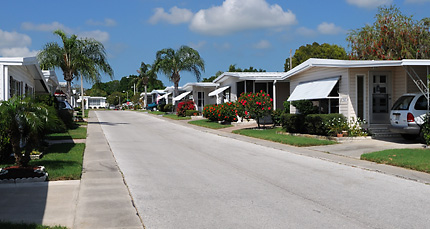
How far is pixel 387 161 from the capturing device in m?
11.1

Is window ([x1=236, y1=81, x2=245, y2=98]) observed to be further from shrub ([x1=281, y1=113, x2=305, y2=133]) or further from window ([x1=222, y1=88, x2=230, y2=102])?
shrub ([x1=281, y1=113, x2=305, y2=133])

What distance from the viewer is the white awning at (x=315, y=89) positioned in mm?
17375

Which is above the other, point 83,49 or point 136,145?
point 83,49

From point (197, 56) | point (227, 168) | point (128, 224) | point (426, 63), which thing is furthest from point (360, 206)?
point (197, 56)

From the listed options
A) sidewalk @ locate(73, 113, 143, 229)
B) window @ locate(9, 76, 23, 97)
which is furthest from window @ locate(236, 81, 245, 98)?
sidewalk @ locate(73, 113, 143, 229)

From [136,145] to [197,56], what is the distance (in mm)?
26841

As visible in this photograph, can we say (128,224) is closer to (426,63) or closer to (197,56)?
(426,63)

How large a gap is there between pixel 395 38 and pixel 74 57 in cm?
2429

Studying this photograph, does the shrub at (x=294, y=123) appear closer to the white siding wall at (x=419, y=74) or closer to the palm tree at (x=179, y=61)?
the white siding wall at (x=419, y=74)

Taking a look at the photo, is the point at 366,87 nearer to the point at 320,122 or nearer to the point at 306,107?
the point at 320,122

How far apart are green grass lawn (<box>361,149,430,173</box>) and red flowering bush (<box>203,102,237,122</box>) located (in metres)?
13.7

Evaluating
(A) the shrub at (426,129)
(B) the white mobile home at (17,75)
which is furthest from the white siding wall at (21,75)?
(A) the shrub at (426,129)

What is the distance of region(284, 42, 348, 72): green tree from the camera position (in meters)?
49.9

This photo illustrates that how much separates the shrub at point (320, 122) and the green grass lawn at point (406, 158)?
4900mm
